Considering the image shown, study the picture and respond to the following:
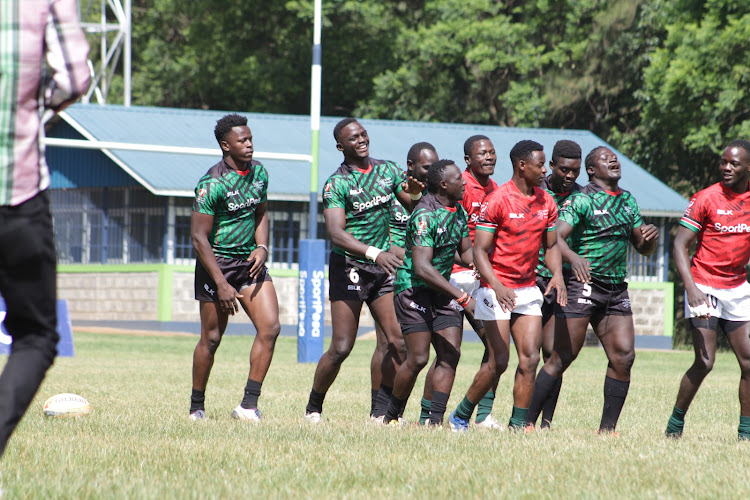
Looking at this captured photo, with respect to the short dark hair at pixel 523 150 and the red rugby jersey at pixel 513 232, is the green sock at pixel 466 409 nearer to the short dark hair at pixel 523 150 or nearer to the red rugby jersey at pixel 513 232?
the red rugby jersey at pixel 513 232

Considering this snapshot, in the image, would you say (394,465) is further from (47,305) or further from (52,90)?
(52,90)

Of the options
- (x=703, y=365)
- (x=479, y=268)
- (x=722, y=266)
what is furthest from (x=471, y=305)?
(x=722, y=266)

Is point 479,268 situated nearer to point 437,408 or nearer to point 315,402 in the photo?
point 437,408

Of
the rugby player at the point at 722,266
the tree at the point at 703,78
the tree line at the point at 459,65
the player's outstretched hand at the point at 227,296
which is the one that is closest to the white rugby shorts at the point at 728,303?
the rugby player at the point at 722,266

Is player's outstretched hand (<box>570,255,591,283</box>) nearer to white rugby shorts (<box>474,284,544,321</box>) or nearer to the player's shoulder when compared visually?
white rugby shorts (<box>474,284,544,321</box>)

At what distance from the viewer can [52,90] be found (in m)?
4.59

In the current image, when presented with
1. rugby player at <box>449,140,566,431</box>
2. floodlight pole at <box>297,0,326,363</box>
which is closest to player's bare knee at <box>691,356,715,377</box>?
rugby player at <box>449,140,566,431</box>

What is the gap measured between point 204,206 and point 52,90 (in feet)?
15.4

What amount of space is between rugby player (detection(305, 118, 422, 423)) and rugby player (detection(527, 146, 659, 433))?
1330 mm

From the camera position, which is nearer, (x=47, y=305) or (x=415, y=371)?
(x=47, y=305)

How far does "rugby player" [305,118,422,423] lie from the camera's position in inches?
372

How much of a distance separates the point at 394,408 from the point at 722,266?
8.94 feet

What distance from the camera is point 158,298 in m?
30.4

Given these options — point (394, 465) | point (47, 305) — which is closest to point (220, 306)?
point (394, 465)
